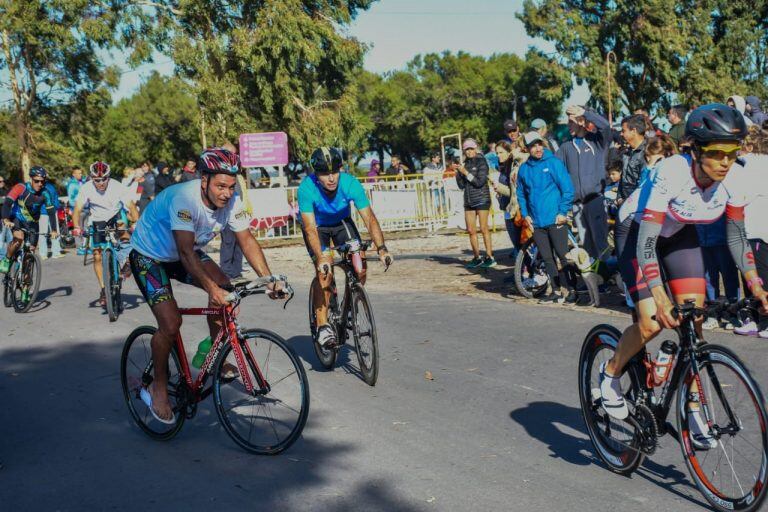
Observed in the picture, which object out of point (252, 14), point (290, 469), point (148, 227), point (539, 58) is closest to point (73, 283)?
point (148, 227)

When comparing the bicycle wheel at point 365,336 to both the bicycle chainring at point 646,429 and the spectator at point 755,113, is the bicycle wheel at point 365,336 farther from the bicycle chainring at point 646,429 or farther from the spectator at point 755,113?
the spectator at point 755,113

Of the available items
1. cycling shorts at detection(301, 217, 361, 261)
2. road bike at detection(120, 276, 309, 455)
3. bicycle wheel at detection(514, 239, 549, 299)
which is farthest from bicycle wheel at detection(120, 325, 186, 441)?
bicycle wheel at detection(514, 239, 549, 299)

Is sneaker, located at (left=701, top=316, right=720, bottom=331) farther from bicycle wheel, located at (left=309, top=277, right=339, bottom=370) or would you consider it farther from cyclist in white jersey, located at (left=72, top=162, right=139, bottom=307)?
cyclist in white jersey, located at (left=72, top=162, right=139, bottom=307)

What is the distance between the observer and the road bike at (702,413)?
4453 mm

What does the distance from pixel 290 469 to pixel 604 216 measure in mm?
7395

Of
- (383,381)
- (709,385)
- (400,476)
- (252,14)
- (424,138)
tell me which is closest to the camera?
(709,385)

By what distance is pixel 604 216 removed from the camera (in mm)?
12141

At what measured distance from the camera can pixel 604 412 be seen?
18.2ft

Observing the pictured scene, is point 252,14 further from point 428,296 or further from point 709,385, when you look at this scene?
point 709,385

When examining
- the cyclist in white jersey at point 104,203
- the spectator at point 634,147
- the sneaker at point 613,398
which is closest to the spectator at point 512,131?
the spectator at point 634,147

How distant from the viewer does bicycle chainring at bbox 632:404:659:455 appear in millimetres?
5074

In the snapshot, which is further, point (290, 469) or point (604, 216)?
point (604, 216)

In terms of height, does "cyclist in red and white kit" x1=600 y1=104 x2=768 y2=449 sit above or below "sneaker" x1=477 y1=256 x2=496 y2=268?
above

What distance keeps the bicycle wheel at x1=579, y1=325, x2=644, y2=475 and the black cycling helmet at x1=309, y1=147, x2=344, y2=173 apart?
124 inches
